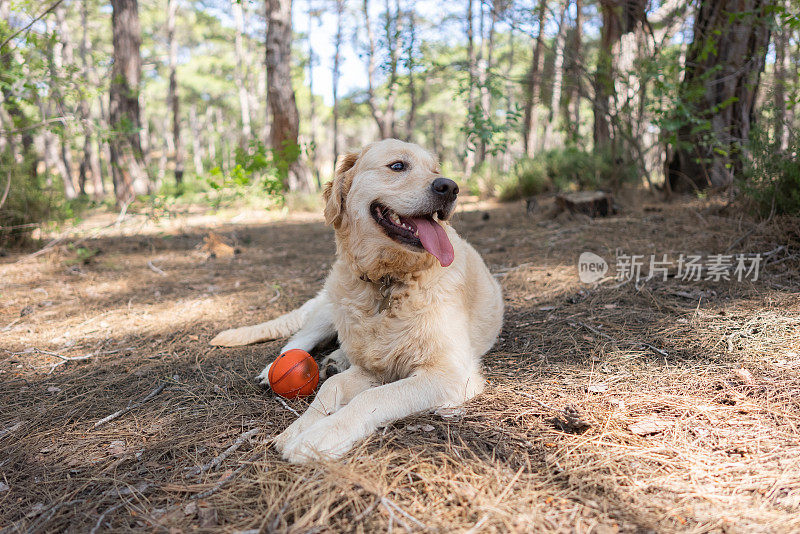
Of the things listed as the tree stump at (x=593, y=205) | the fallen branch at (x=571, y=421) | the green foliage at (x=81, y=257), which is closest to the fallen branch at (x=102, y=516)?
the fallen branch at (x=571, y=421)

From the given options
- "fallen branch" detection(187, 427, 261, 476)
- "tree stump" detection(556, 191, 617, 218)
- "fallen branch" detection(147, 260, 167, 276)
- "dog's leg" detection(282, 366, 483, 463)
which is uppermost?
"tree stump" detection(556, 191, 617, 218)

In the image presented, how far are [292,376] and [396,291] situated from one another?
0.78 metres

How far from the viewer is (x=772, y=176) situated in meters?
4.48

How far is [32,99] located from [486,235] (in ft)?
20.8

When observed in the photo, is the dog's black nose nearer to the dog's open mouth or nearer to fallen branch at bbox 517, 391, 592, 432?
the dog's open mouth

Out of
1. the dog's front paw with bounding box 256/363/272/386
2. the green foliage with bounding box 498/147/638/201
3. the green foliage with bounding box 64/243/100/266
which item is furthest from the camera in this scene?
the green foliage with bounding box 498/147/638/201

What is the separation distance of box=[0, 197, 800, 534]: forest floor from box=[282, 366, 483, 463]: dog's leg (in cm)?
8

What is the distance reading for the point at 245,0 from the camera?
5.07 metres

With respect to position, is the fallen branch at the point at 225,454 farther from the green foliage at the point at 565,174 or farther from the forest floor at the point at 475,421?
the green foliage at the point at 565,174

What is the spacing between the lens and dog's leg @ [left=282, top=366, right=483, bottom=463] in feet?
6.72

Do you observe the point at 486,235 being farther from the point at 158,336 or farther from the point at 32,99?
the point at 32,99

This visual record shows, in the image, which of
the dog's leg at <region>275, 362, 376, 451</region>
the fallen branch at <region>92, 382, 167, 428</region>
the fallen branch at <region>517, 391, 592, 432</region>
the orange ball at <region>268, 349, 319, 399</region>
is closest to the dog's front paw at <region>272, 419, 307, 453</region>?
the dog's leg at <region>275, 362, 376, 451</region>

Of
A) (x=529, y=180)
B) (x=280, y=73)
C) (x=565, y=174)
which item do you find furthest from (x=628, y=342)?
(x=280, y=73)

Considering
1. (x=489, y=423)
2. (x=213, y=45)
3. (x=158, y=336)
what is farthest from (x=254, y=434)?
(x=213, y=45)
